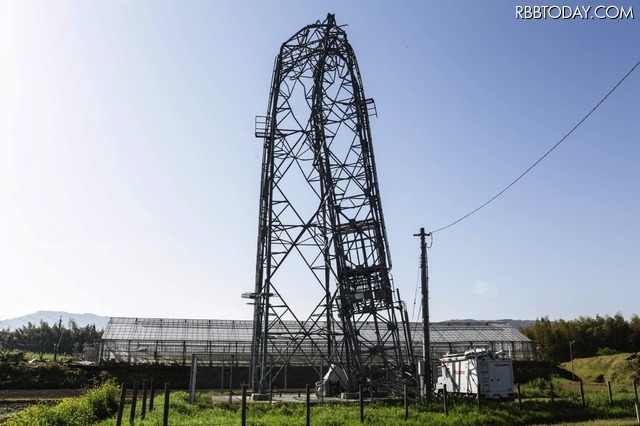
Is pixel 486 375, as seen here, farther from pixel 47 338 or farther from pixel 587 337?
pixel 47 338

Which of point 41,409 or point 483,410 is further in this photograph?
point 483,410

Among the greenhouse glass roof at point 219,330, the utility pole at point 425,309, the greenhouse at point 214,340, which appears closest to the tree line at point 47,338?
the greenhouse glass roof at point 219,330

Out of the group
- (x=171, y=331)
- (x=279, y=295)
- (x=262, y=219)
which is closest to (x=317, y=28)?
(x=262, y=219)

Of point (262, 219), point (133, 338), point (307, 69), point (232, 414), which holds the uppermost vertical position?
point (307, 69)

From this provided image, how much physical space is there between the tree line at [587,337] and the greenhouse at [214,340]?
21.6 m

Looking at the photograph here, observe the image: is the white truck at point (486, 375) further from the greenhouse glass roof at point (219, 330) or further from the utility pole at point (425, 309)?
the greenhouse glass roof at point (219, 330)

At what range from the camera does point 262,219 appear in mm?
32656

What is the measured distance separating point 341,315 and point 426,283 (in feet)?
19.7

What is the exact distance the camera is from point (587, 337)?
79.6 metres

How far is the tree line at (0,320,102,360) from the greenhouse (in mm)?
64558

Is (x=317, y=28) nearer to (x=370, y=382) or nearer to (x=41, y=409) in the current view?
(x=370, y=382)

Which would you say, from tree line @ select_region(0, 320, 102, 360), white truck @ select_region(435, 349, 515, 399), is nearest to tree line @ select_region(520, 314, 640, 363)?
white truck @ select_region(435, 349, 515, 399)

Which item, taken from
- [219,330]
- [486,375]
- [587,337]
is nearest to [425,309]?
[486,375]

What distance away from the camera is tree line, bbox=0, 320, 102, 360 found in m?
111
